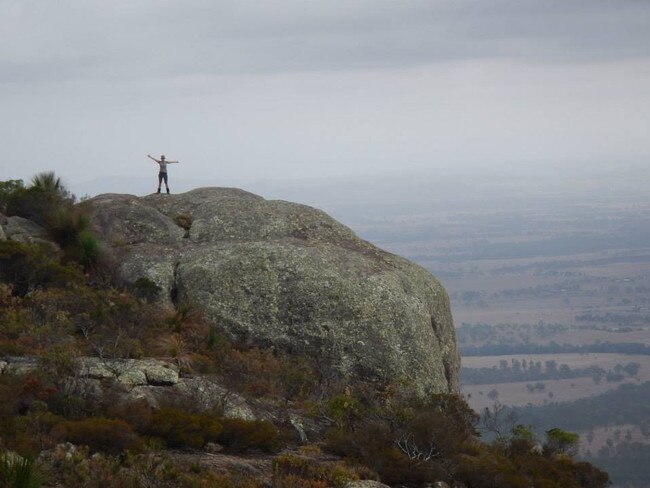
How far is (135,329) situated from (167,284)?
4.09 meters

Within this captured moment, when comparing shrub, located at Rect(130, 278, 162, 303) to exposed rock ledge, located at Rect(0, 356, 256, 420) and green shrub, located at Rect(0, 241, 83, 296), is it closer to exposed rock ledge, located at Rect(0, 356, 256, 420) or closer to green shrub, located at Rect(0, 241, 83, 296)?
green shrub, located at Rect(0, 241, 83, 296)

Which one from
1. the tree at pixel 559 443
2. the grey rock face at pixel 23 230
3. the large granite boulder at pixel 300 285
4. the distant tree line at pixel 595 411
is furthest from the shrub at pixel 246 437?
the distant tree line at pixel 595 411

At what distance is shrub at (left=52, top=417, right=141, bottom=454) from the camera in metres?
12.4

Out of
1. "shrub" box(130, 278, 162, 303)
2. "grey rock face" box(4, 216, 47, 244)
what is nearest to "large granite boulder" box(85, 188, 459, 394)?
"shrub" box(130, 278, 162, 303)

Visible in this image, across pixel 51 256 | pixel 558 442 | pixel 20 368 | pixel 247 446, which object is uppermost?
pixel 51 256

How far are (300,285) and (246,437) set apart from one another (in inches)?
342

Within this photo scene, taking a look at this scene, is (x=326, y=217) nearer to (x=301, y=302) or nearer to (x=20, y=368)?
(x=301, y=302)

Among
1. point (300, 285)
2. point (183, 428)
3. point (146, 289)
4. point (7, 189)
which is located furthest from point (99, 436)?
point (7, 189)

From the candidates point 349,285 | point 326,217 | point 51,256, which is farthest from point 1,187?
point 349,285

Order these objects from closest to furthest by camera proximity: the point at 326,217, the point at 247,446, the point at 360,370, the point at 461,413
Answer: the point at 247,446 → the point at 461,413 → the point at 360,370 → the point at 326,217

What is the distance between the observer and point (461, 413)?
1800cm

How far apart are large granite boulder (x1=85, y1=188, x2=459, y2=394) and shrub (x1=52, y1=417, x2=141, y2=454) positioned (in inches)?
354

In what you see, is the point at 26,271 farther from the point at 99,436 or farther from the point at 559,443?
the point at 559,443

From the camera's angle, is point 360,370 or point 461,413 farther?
point 360,370
